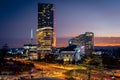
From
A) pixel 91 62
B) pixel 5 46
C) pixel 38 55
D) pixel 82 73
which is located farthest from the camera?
pixel 38 55

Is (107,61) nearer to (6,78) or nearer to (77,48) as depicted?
(77,48)

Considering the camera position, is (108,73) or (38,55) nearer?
(108,73)

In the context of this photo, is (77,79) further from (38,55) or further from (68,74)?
(38,55)

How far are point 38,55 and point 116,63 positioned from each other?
85808mm

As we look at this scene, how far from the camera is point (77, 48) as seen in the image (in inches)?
5605

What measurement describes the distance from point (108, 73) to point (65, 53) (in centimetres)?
6609

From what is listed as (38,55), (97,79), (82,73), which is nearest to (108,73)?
(82,73)

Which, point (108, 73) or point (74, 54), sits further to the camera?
point (74, 54)

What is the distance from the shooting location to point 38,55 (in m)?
183

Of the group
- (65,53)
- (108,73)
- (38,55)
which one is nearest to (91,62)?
(108,73)

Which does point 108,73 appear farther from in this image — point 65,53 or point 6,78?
point 65,53

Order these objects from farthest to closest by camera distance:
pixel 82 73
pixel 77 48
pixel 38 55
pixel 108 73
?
pixel 38 55
pixel 77 48
pixel 108 73
pixel 82 73

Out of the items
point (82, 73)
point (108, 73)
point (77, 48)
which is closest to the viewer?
point (82, 73)

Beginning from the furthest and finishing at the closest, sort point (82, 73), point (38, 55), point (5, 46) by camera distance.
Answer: point (38, 55) → point (5, 46) → point (82, 73)
